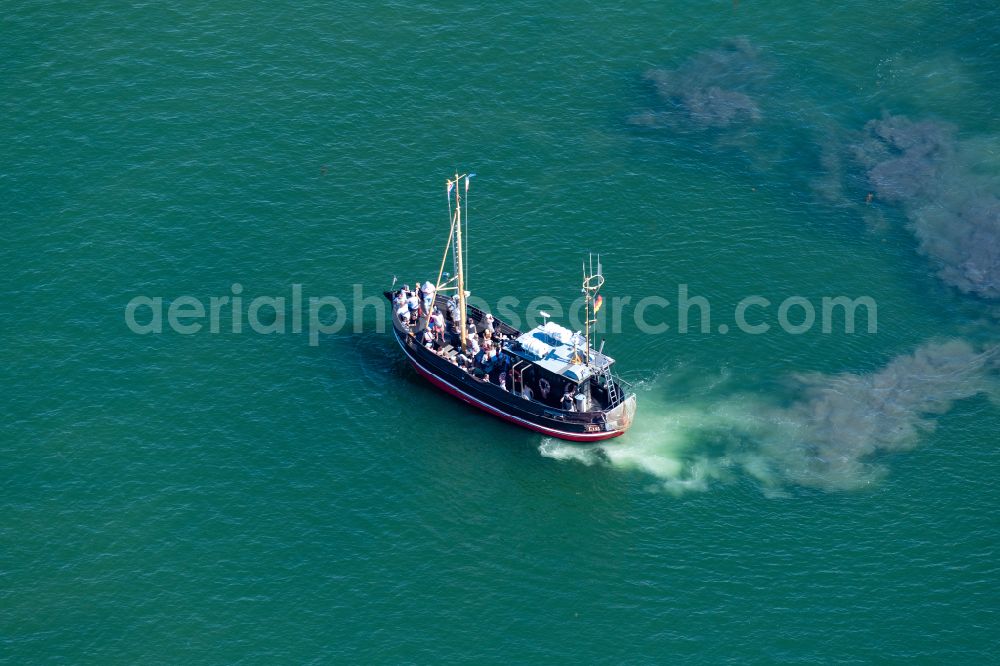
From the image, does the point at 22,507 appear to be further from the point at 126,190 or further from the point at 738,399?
the point at 738,399

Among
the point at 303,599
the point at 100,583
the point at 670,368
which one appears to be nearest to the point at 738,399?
the point at 670,368

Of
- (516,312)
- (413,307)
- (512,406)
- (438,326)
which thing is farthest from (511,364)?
(413,307)

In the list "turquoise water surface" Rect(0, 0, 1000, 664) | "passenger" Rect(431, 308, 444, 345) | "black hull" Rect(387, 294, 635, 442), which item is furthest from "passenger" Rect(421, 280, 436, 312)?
"turquoise water surface" Rect(0, 0, 1000, 664)

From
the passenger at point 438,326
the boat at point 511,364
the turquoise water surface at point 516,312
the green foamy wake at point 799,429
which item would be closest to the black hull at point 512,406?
the boat at point 511,364

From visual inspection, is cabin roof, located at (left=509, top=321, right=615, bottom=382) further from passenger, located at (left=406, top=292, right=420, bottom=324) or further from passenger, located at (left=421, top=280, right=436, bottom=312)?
passenger, located at (left=406, top=292, right=420, bottom=324)

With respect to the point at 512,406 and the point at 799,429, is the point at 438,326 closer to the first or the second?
the point at 512,406
